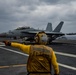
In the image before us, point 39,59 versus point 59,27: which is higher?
point 59,27

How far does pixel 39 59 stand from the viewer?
16.3 feet

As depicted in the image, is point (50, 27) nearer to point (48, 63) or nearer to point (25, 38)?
point (25, 38)

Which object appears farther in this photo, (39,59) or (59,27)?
(59,27)

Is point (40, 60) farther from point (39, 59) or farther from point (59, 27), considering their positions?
point (59, 27)

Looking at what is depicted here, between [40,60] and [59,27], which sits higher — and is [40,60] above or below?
below

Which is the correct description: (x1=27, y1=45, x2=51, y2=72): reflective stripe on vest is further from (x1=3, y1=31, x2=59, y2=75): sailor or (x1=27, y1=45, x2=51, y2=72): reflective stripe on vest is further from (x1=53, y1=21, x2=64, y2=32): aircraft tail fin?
(x1=53, y1=21, x2=64, y2=32): aircraft tail fin

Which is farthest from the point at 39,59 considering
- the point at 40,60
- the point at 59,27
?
the point at 59,27

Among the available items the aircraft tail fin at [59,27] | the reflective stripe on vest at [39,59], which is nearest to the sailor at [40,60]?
the reflective stripe on vest at [39,59]

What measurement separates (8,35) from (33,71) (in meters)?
40.3

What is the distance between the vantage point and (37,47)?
4992 millimetres

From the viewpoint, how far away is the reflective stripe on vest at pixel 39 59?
16.3 ft

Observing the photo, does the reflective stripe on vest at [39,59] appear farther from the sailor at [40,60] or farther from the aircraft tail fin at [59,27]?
the aircraft tail fin at [59,27]

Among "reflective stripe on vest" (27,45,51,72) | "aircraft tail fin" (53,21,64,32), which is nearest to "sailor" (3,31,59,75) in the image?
"reflective stripe on vest" (27,45,51,72)

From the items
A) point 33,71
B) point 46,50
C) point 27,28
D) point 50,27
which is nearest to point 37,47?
point 46,50
